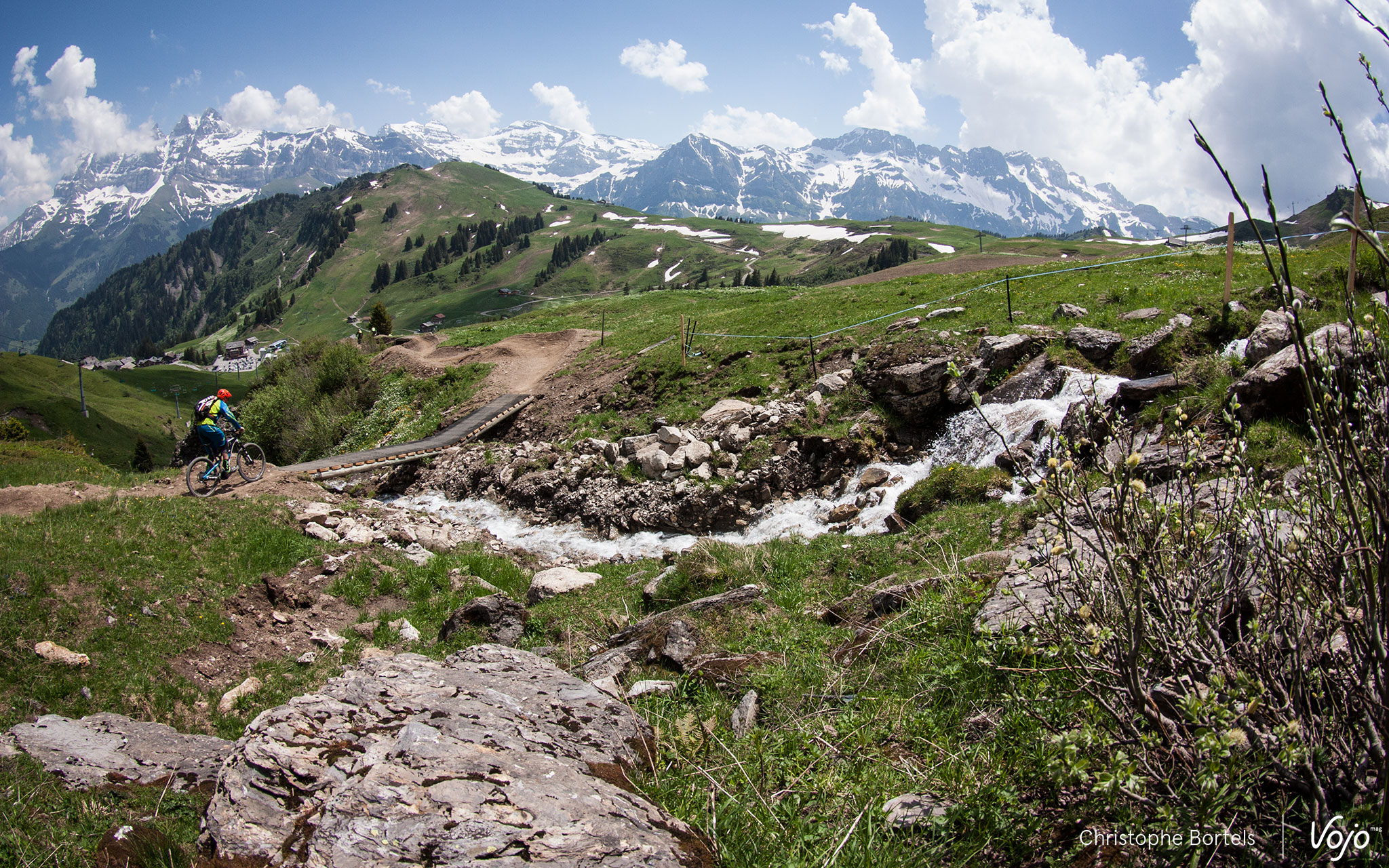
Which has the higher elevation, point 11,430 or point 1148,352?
point 1148,352

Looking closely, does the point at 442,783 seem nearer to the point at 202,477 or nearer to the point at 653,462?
the point at 653,462

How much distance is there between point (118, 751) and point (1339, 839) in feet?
28.9

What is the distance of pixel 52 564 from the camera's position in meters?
10.9

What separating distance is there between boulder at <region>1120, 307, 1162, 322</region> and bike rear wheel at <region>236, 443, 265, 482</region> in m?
26.2

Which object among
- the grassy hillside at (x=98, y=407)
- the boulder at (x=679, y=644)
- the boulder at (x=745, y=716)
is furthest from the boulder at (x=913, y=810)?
the grassy hillside at (x=98, y=407)

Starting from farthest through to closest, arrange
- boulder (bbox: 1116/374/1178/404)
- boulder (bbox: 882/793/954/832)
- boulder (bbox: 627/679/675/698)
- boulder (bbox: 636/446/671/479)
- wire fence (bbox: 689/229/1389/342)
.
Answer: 1. wire fence (bbox: 689/229/1389/342)
2. boulder (bbox: 636/446/671/479)
3. boulder (bbox: 1116/374/1178/404)
4. boulder (bbox: 627/679/675/698)
5. boulder (bbox: 882/793/954/832)

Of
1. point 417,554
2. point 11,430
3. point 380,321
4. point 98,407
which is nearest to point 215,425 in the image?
point 417,554

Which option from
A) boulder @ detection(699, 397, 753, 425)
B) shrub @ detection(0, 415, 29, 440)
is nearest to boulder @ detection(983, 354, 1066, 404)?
boulder @ detection(699, 397, 753, 425)

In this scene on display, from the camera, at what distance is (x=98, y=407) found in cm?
15988

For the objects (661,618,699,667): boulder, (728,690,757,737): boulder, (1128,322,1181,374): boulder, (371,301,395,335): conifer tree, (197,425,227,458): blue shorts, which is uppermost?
(371,301,395,335): conifer tree

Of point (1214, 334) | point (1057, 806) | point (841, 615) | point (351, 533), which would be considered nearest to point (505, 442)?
point (351, 533)

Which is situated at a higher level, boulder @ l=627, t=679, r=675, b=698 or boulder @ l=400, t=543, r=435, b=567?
boulder @ l=627, t=679, r=675, b=698

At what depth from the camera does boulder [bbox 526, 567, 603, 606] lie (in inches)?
535

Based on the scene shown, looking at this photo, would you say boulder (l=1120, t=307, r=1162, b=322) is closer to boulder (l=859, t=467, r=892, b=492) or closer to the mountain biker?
boulder (l=859, t=467, r=892, b=492)
